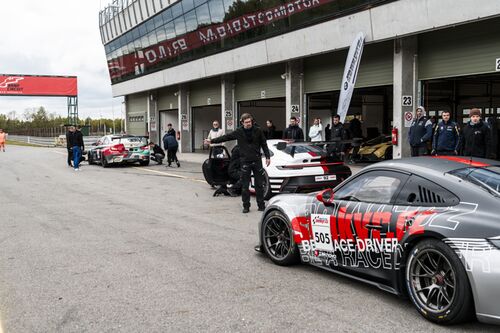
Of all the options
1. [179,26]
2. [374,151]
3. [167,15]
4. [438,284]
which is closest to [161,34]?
[167,15]

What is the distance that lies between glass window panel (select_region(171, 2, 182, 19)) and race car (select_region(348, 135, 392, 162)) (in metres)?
14.2

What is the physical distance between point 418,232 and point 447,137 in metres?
7.90

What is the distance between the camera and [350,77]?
15258 millimetres

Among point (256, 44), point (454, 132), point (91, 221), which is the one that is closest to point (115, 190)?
point (91, 221)

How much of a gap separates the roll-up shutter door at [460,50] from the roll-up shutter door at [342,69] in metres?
1.44

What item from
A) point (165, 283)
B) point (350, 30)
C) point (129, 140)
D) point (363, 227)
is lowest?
point (165, 283)

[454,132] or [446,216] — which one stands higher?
[454,132]

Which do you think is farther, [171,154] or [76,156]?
[171,154]

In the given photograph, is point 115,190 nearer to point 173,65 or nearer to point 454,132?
point 454,132

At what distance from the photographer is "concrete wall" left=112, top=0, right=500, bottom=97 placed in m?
13.5

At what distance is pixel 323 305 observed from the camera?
4.39 meters

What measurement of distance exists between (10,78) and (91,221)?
2322 inches

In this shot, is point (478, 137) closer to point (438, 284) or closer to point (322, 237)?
point (322, 237)

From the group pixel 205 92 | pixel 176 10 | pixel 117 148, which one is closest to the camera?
pixel 117 148
